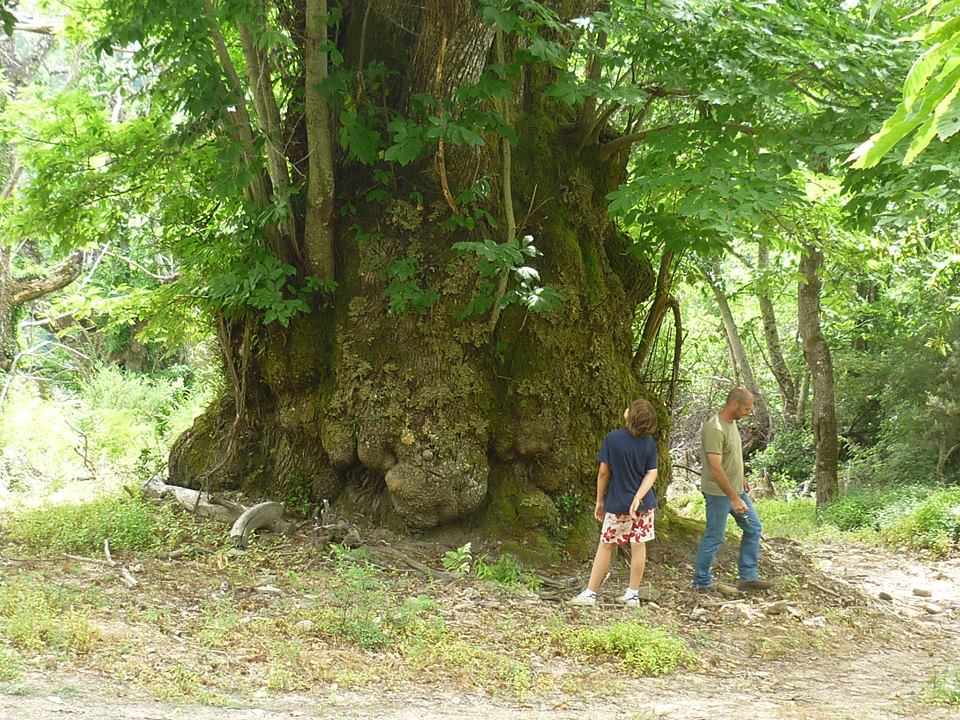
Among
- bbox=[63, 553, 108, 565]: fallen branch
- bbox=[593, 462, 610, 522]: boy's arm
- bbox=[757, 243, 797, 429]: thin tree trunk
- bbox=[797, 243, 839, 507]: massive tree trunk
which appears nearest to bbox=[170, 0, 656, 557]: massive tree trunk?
bbox=[593, 462, 610, 522]: boy's arm

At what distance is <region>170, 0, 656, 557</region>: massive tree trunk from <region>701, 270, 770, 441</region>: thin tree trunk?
8.06m

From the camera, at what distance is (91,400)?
17.6 metres

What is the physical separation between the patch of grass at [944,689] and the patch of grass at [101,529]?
6.08m

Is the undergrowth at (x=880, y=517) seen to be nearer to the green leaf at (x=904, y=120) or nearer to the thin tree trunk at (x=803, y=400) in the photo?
the thin tree trunk at (x=803, y=400)

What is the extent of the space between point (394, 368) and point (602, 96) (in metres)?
3.08

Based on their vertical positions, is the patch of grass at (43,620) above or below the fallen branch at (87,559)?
below

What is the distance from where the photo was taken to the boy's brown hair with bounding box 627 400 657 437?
726 cm

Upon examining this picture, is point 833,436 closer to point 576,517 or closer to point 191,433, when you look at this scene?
point 576,517

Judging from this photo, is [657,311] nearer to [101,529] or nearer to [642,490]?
[642,490]

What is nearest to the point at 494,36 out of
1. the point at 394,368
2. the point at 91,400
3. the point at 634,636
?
the point at 394,368

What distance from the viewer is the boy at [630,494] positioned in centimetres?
723

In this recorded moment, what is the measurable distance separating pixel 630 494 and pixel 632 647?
5.25 feet

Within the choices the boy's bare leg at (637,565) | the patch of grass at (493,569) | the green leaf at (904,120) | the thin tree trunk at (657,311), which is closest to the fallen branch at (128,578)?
the patch of grass at (493,569)

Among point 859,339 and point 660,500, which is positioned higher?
point 859,339
